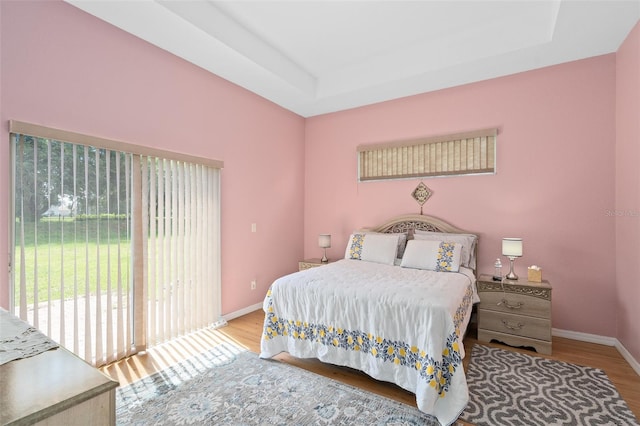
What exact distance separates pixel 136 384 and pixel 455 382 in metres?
2.27

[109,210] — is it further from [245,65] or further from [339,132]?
[339,132]

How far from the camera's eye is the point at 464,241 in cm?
342

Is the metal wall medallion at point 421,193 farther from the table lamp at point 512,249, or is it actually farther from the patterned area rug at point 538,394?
the patterned area rug at point 538,394

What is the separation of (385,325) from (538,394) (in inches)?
47.0

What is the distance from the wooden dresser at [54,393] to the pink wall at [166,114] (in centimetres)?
177

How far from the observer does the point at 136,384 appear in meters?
2.29

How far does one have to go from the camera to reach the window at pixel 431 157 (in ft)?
11.8

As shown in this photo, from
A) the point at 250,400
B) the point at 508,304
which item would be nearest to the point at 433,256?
the point at 508,304

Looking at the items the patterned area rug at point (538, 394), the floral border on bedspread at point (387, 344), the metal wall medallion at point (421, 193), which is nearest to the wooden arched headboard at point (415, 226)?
the metal wall medallion at point (421, 193)

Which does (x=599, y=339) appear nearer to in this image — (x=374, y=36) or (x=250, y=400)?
(x=250, y=400)

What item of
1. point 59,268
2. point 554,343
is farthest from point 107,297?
point 554,343

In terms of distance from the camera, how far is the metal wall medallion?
3.95 meters

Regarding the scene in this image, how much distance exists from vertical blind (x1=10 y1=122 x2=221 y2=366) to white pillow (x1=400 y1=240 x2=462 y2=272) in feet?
7.48

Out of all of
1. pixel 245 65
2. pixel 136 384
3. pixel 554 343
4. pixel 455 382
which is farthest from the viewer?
pixel 245 65
